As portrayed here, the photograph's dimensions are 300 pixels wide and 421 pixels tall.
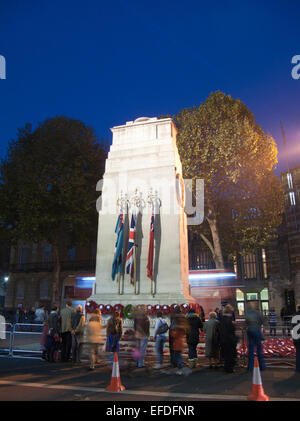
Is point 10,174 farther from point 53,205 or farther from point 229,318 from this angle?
point 229,318

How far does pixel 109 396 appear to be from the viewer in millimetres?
6926

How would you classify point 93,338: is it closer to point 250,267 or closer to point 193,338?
point 193,338

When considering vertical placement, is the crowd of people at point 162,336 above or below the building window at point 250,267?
below

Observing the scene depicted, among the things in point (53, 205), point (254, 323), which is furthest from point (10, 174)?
point (254, 323)

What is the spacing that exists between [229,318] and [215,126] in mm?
18117

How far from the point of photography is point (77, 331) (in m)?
11.2

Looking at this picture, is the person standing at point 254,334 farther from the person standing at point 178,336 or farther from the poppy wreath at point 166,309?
the poppy wreath at point 166,309

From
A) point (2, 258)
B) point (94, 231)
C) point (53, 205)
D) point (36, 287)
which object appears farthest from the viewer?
point (2, 258)

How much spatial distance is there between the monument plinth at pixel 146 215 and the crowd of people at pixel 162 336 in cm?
318

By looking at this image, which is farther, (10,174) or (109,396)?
(10,174)

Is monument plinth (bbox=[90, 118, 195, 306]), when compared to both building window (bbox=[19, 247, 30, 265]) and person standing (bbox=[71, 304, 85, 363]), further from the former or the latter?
building window (bbox=[19, 247, 30, 265])

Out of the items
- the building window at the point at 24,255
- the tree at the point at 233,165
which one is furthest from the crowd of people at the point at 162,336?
the building window at the point at 24,255

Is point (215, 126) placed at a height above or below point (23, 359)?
above

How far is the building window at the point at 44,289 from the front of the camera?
41.8 metres
